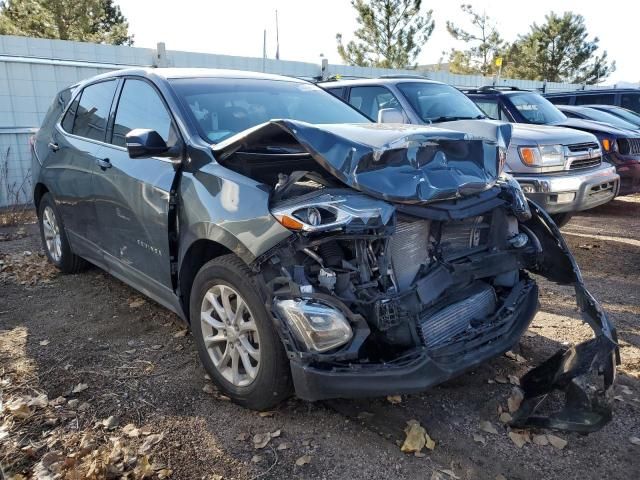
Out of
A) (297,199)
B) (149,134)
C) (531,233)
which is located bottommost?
(531,233)

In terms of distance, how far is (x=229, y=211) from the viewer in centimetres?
280

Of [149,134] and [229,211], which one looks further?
[149,134]

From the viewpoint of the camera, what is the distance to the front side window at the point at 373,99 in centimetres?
681

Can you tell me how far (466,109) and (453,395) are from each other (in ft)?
15.7

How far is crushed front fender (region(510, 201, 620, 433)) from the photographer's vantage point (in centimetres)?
247

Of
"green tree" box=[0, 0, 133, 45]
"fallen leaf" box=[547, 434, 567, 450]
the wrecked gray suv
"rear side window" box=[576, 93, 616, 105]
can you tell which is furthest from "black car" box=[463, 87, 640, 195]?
"green tree" box=[0, 0, 133, 45]

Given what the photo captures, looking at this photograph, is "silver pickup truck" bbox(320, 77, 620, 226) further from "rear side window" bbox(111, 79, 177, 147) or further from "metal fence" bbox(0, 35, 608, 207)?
"metal fence" bbox(0, 35, 608, 207)

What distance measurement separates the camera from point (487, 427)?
2.77 metres

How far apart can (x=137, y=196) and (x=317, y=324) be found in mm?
1736

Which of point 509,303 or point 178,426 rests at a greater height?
point 509,303

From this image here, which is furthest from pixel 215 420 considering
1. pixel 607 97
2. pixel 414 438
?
pixel 607 97

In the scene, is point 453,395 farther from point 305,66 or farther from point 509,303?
point 305,66

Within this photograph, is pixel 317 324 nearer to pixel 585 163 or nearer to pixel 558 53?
pixel 585 163

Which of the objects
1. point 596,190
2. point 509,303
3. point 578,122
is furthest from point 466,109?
point 509,303
